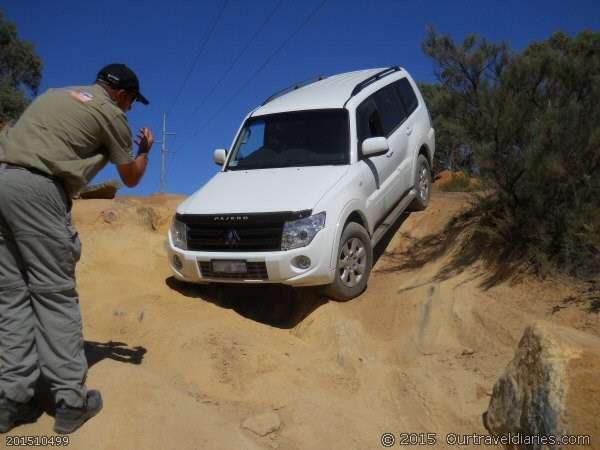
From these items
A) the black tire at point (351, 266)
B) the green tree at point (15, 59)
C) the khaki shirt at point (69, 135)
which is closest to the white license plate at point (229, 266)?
the black tire at point (351, 266)

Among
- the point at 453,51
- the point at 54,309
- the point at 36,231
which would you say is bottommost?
the point at 54,309

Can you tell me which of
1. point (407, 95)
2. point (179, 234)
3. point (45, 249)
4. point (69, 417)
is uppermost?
point (407, 95)

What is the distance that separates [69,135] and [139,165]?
429 mm

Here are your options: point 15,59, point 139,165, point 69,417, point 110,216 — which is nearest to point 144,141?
point 139,165

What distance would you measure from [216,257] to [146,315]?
87 centimetres

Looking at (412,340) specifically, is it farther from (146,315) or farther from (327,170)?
(146,315)

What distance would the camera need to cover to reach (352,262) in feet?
19.2

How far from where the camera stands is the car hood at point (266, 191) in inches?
217

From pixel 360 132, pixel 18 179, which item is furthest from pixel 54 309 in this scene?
pixel 360 132

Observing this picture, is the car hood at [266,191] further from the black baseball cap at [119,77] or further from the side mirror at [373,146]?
the black baseball cap at [119,77]

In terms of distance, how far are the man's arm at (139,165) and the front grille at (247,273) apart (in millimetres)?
2093

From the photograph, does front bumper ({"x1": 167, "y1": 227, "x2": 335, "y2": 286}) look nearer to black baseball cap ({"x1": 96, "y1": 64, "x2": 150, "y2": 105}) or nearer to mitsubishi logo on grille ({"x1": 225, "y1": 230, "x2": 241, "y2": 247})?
mitsubishi logo on grille ({"x1": 225, "y1": 230, "x2": 241, "y2": 247})

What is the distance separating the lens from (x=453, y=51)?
830 centimetres

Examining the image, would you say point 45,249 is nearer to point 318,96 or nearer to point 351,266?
point 351,266
